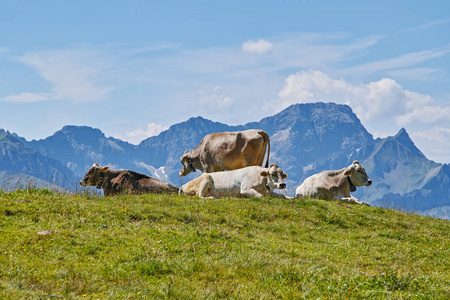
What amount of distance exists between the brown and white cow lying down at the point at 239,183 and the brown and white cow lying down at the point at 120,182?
251 cm

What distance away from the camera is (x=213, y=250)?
11711 millimetres

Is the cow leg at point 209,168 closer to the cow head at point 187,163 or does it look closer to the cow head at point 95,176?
the cow head at point 187,163

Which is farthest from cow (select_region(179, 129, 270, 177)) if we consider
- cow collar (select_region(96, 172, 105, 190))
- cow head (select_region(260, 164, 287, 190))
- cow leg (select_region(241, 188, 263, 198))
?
cow collar (select_region(96, 172, 105, 190))

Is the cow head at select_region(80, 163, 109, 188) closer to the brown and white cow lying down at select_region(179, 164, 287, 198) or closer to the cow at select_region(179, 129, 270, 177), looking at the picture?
the brown and white cow lying down at select_region(179, 164, 287, 198)

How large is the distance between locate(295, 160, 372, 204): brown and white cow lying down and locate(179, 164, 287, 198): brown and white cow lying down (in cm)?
293

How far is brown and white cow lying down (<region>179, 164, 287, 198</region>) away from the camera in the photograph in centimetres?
2223

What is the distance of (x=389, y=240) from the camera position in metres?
15.8

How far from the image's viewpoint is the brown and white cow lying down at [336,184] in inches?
963

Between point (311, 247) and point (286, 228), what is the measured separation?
2.40 metres

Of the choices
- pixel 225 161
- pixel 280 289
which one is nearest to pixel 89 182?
pixel 225 161

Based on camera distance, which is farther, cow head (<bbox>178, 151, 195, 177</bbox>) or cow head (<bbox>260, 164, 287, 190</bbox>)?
cow head (<bbox>178, 151, 195, 177</bbox>)

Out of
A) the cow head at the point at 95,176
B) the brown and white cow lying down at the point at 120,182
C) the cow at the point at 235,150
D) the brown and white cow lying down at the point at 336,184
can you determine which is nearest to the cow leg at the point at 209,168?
the cow at the point at 235,150

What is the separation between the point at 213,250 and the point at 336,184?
1422cm

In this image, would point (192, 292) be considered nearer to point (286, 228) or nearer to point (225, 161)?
point (286, 228)
